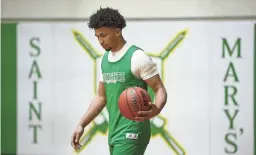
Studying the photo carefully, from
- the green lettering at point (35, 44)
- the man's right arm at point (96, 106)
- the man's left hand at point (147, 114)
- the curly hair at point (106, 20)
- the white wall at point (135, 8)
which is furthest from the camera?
the green lettering at point (35, 44)

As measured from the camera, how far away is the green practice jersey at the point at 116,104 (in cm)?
427

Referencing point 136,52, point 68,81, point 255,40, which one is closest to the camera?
point 136,52

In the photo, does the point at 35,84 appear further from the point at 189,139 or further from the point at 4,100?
the point at 189,139

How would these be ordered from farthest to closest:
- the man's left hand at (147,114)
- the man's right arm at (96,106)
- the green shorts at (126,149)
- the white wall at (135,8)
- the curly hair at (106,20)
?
1. the white wall at (135,8)
2. the man's right arm at (96,106)
3. the curly hair at (106,20)
4. the green shorts at (126,149)
5. the man's left hand at (147,114)

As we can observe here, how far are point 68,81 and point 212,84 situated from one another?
164 cm

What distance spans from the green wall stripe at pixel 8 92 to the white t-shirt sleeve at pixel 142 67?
3.16m

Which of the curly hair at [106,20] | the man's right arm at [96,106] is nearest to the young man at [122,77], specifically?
the curly hair at [106,20]

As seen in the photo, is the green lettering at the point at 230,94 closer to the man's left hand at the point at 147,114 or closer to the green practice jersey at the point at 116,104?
the green practice jersey at the point at 116,104

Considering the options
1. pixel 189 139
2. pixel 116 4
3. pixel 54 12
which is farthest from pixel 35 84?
pixel 189 139

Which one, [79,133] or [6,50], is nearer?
[79,133]

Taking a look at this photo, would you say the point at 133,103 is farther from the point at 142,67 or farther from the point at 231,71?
the point at 231,71

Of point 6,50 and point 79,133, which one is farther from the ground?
point 6,50

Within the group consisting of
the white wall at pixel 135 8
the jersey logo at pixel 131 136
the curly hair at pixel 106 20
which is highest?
the white wall at pixel 135 8

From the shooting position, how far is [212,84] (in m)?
6.79
